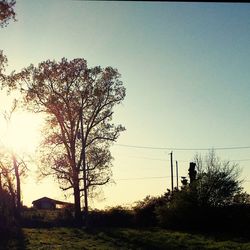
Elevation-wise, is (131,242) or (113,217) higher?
(113,217)

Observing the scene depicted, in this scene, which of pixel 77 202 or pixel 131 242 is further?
pixel 77 202

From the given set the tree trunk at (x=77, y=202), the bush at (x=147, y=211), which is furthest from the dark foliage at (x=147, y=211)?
the tree trunk at (x=77, y=202)

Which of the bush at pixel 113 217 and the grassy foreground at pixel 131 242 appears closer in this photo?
the grassy foreground at pixel 131 242

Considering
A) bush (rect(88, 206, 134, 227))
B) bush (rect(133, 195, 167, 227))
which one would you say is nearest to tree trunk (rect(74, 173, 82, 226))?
bush (rect(88, 206, 134, 227))

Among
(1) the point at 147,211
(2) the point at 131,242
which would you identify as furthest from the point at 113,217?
(2) the point at 131,242

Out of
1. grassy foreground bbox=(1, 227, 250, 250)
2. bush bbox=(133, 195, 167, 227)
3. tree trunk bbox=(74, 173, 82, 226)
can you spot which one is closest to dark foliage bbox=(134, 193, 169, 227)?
bush bbox=(133, 195, 167, 227)

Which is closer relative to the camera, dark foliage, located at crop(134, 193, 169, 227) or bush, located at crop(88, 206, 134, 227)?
dark foliage, located at crop(134, 193, 169, 227)

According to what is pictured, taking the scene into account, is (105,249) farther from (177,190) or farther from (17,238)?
(177,190)

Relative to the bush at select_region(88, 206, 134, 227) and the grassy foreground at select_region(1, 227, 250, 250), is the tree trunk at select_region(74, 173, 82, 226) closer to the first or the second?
the bush at select_region(88, 206, 134, 227)

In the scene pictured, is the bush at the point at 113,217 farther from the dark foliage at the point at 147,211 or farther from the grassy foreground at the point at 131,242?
the grassy foreground at the point at 131,242

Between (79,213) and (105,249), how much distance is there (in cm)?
2489

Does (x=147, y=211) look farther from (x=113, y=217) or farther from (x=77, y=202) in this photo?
(x=77, y=202)

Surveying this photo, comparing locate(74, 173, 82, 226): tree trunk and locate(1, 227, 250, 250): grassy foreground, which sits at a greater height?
locate(74, 173, 82, 226): tree trunk

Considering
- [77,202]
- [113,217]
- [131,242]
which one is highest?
[77,202]
